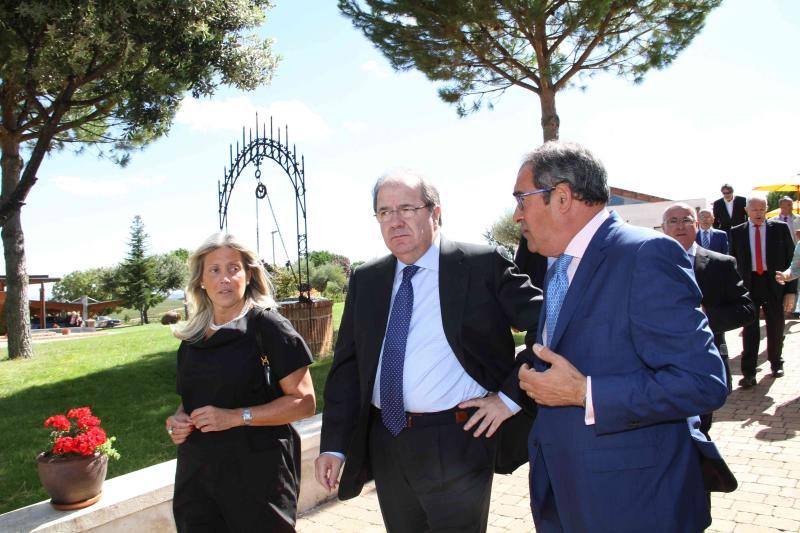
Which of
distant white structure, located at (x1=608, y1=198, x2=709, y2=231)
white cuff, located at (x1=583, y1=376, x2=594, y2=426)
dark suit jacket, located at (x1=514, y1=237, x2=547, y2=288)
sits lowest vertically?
white cuff, located at (x1=583, y1=376, x2=594, y2=426)

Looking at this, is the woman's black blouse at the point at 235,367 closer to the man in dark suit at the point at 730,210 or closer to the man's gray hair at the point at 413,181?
the man's gray hair at the point at 413,181

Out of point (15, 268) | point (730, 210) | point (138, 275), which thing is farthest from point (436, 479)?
point (138, 275)

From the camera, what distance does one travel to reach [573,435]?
182 cm

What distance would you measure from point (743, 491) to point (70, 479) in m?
4.43

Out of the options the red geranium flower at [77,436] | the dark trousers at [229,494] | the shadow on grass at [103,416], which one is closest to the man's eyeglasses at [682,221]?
the dark trousers at [229,494]

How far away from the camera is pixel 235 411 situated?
2617mm

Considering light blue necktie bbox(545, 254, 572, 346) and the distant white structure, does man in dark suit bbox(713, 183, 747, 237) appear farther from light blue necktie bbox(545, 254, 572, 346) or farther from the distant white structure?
light blue necktie bbox(545, 254, 572, 346)

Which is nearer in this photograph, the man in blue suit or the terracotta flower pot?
the man in blue suit

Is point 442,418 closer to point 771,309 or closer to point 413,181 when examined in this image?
point 413,181

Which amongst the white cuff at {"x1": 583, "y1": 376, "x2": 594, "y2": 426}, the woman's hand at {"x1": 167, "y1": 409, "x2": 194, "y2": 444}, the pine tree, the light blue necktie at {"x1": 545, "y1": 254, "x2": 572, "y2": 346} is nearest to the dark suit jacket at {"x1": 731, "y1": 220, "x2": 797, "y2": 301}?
the light blue necktie at {"x1": 545, "y1": 254, "x2": 572, "y2": 346}

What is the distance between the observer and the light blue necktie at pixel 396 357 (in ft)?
8.24

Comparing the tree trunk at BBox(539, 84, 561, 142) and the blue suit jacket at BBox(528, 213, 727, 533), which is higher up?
the tree trunk at BBox(539, 84, 561, 142)

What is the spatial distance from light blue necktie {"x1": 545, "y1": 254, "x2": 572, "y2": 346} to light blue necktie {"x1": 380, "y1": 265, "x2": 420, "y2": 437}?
2.31ft

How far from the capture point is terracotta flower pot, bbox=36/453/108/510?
3.18 metres
